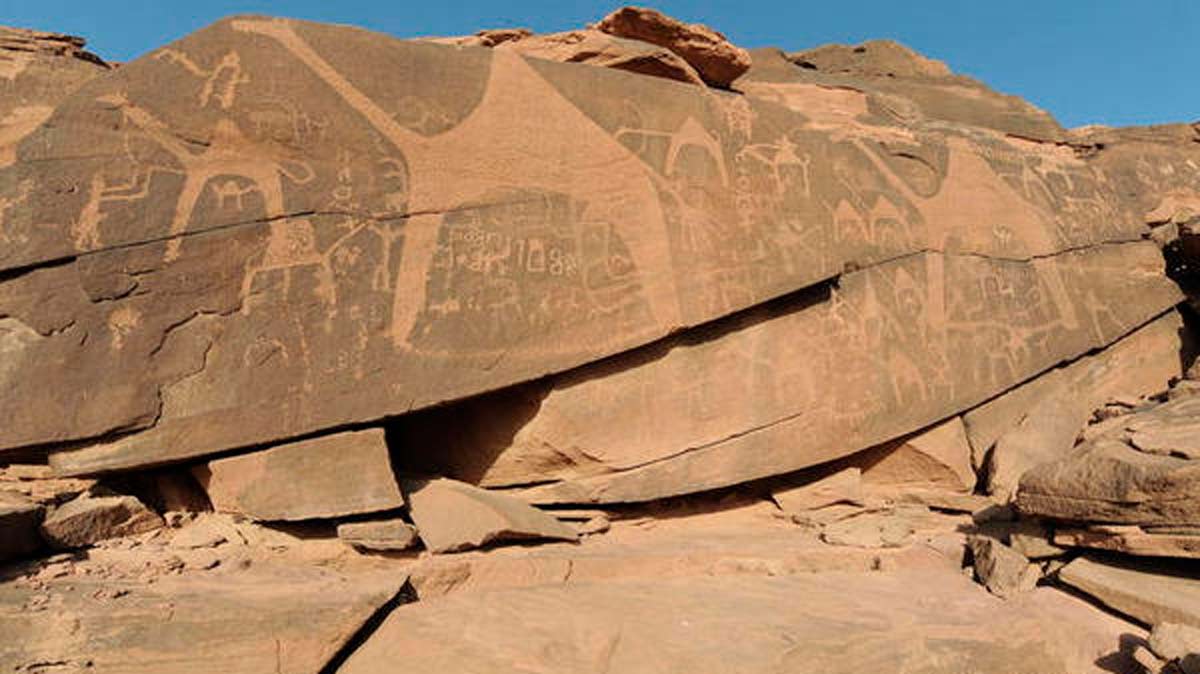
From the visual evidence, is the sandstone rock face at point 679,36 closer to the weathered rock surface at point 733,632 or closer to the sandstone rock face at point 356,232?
the sandstone rock face at point 356,232

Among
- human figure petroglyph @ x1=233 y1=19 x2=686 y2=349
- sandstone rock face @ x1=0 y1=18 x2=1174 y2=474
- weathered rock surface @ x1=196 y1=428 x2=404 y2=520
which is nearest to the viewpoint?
sandstone rock face @ x1=0 y1=18 x2=1174 y2=474

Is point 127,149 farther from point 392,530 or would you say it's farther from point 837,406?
point 837,406

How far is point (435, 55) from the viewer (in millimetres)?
4617

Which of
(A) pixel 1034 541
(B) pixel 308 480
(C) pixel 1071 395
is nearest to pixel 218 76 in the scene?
(B) pixel 308 480

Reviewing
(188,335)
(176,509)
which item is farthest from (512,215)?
(176,509)

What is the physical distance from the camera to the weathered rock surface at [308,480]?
3.94 meters

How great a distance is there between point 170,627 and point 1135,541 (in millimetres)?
4463

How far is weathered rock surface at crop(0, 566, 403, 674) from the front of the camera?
8.69 ft

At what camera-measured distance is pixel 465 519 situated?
13.5 feet

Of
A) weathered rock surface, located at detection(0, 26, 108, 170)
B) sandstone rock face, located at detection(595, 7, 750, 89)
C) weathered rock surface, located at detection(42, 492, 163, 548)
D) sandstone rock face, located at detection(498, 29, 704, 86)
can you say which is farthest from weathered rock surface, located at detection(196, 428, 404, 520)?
sandstone rock face, located at detection(595, 7, 750, 89)

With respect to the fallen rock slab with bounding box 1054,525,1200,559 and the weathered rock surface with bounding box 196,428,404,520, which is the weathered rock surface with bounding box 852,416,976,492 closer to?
the fallen rock slab with bounding box 1054,525,1200,559

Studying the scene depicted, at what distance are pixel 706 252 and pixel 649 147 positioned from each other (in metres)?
0.85

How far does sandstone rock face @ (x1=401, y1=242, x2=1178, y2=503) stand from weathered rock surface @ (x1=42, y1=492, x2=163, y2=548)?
5.35ft

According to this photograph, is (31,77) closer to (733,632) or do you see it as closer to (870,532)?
(733,632)
